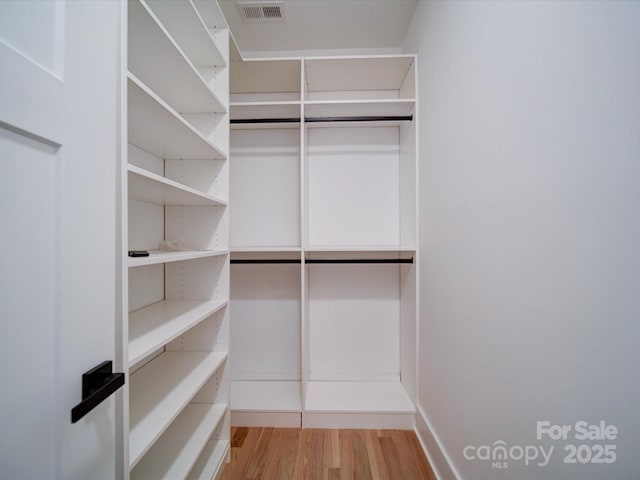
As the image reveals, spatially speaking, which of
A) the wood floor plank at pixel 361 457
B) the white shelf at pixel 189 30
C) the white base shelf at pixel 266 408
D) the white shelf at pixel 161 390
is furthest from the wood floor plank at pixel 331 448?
the white shelf at pixel 189 30

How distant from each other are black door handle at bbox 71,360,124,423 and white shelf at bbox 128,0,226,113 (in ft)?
3.40

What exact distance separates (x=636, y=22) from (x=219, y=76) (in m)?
1.66

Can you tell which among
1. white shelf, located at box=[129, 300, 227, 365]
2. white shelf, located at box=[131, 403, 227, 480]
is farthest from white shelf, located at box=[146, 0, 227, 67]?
white shelf, located at box=[131, 403, 227, 480]

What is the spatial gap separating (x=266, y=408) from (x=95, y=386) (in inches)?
57.3

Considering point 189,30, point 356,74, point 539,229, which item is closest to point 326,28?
point 356,74

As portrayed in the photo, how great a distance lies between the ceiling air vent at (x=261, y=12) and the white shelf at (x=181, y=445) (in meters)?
2.51

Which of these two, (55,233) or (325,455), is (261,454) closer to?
(325,455)

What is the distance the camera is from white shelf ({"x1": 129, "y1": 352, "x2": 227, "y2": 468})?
A: 91 cm

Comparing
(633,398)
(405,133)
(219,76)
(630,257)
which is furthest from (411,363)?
(219,76)

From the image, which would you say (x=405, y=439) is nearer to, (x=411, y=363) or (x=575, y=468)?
(x=411, y=363)

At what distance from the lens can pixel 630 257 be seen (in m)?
0.57

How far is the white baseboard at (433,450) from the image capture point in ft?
4.21

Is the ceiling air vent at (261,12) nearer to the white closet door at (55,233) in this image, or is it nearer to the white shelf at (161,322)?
the white closet door at (55,233)

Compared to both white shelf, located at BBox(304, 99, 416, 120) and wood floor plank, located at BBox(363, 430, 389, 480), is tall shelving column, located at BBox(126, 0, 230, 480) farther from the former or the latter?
wood floor plank, located at BBox(363, 430, 389, 480)
